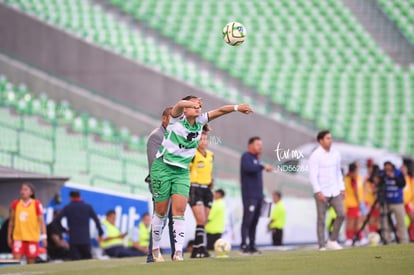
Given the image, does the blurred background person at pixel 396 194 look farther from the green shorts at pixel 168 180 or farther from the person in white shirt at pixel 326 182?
the green shorts at pixel 168 180

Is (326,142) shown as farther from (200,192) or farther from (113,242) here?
(113,242)

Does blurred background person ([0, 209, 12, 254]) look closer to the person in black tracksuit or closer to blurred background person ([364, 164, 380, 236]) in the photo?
the person in black tracksuit

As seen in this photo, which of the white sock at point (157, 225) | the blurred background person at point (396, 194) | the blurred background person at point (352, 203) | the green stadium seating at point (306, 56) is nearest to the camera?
the white sock at point (157, 225)

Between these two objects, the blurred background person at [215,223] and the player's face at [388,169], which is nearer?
the player's face at [388,169]

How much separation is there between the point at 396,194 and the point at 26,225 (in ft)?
25.6

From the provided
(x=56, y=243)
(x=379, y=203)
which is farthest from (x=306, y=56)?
(x=56, y=243)

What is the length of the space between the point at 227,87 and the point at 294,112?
2329mm

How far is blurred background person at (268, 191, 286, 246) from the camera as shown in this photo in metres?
24.4

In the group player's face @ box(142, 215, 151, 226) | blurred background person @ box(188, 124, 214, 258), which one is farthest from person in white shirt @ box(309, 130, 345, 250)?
player's face @ box(142, 215, 151, 226)

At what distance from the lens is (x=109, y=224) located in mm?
22047

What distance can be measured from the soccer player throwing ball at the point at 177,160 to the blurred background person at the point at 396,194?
8962mm

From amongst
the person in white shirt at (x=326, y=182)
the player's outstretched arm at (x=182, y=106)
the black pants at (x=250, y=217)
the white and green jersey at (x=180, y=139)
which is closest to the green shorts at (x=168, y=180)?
the white and green jersey at (x=180, y=139)

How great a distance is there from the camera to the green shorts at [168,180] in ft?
42.6

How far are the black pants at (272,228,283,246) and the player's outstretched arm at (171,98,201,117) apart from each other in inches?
473
